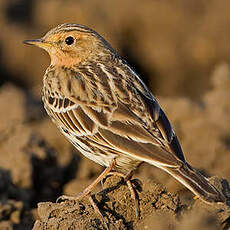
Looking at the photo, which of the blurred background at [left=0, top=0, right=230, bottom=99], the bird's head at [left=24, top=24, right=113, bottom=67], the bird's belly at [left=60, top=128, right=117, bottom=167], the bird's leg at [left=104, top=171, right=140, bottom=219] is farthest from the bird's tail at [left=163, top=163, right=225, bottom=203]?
the blurred background at [left=0, top=0, right=230, bottom=99]

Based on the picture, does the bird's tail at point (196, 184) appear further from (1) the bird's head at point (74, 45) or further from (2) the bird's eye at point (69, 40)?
(2) the bird's eye at point (69, 40)

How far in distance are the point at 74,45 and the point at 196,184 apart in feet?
7.15

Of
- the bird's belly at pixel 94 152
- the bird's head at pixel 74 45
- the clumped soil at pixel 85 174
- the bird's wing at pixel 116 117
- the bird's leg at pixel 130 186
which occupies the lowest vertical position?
the clumped soil at pixel 85 174

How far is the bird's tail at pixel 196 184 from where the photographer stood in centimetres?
494

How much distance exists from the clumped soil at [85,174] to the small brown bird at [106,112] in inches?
5.0

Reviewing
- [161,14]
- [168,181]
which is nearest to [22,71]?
[161,14]

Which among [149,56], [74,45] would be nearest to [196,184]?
[74,45]

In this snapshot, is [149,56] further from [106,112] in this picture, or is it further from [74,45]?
[106,112]

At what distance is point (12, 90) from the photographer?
33.9 ft

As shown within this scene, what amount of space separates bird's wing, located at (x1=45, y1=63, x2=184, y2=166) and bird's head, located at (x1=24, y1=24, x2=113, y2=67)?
0.38 meters

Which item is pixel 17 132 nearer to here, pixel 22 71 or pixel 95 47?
pixel 95 47

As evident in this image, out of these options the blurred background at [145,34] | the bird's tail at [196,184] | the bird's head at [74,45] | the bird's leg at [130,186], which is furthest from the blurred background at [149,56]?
the bird's tail at [196,184]

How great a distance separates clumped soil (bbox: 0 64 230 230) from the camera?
523 centimetres

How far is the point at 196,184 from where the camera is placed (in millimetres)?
4969
